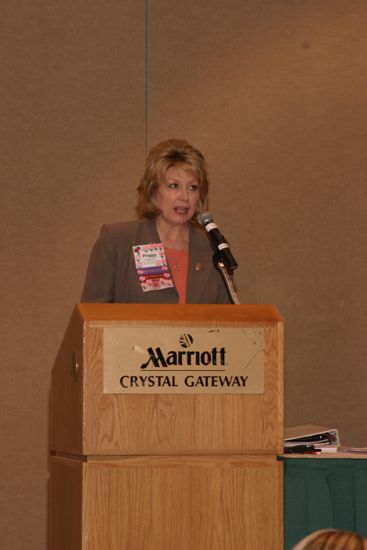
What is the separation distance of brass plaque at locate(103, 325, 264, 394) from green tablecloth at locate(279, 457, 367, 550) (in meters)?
0.38

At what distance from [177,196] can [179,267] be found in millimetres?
245

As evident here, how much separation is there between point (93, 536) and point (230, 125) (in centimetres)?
301

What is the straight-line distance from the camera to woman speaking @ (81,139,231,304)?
2.91 metres

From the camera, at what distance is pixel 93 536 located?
1955 millimetres

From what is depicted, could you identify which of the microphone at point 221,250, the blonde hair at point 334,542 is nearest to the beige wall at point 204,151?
the microphone at point 221,250

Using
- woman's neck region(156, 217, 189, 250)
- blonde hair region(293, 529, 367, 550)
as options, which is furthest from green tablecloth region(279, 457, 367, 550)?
blonde hair region(293, 529, 367, 550)

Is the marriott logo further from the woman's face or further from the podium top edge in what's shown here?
the woman's face

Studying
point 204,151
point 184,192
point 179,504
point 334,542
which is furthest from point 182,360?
point 204,151

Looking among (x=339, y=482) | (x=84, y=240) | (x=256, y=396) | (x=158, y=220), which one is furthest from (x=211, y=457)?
(x=84, y=240)

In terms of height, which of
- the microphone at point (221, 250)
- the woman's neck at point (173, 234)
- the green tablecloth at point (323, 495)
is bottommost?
the green tablecloth at point (323, 495)

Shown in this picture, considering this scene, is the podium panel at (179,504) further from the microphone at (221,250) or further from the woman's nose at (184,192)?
the woman's nose at (184,192)

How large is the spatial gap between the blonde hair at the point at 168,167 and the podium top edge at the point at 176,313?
1067mm

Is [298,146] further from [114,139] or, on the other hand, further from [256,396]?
[256,396]

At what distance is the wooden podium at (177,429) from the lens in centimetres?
198
